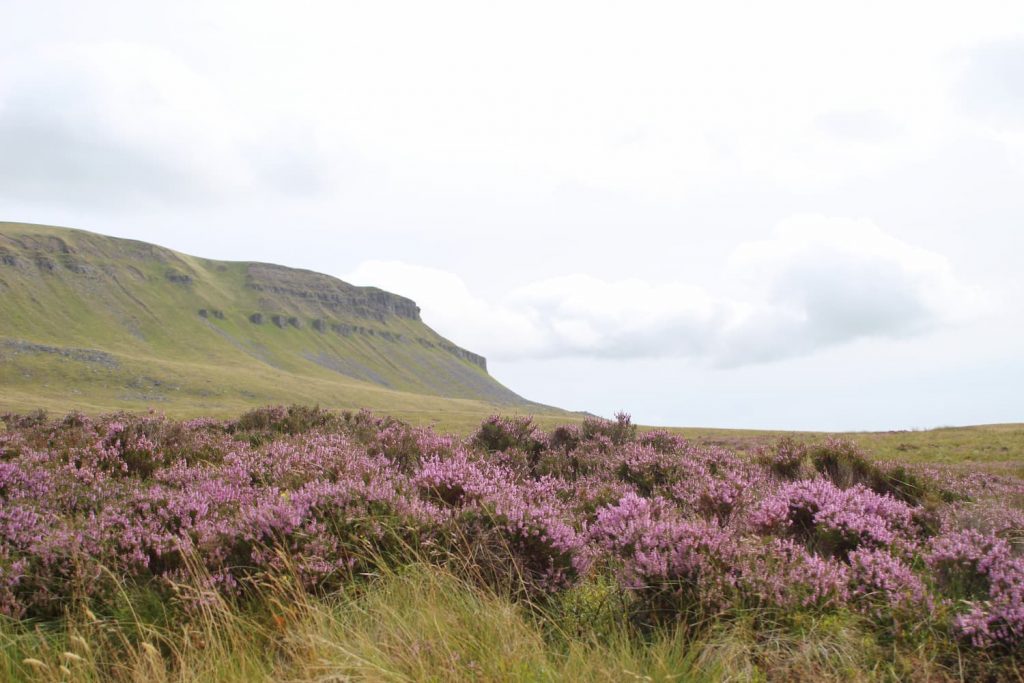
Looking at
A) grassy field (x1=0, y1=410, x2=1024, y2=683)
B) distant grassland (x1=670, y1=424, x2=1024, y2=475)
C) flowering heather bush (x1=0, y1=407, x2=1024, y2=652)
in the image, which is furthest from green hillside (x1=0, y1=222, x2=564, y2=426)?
grassy field (x1=0, y1=410, x2=1024, y2=683)

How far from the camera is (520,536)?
509 cm

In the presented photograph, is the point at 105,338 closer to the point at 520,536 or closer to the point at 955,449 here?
the point at 955,449

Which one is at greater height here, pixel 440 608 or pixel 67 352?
pixel 440 608

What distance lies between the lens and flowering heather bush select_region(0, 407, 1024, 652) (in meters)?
4.26

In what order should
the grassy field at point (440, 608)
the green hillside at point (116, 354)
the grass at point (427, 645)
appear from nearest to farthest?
the grass at point (427, 645), the grassy field at point (440, 608), the green hillside at point (116, 354)

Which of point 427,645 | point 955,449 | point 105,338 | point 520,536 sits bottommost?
point 427,645

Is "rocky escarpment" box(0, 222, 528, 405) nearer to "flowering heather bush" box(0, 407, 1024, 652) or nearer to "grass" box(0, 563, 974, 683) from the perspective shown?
"flowering heather bush" box(0, 407, 1024, 652)

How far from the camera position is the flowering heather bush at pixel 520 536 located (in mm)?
4262

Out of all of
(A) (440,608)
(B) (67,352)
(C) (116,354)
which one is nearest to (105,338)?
(C) (116,354)

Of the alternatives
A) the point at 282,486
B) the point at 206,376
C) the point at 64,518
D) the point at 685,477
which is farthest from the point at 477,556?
the point at 206,376

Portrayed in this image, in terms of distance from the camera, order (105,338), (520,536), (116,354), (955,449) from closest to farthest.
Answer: (520,536), (955,449), (116,354), (105,338)

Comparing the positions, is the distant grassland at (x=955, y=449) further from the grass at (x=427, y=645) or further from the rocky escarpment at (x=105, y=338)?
the rocky escarpment at (x=105, y=338)

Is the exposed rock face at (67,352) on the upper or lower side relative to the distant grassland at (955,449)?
lower

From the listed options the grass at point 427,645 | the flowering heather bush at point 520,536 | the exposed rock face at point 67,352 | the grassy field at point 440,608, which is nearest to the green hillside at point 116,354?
the exposed rock face at point 67,352
